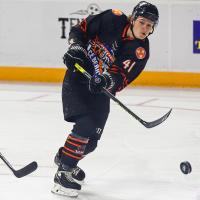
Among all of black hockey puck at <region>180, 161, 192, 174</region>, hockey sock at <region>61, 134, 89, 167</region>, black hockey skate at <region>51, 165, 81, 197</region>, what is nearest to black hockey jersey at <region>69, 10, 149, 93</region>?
hockey sock at <region>61, 134, 89, 167</region>

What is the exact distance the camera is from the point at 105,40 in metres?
3.18

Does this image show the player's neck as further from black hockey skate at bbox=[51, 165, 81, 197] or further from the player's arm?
black hockey skate at bbox=[51, 165, 81, 197]

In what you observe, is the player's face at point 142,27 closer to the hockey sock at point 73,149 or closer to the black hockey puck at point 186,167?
the hockey sock at point 73,149

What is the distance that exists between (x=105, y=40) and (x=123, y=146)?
1.14m

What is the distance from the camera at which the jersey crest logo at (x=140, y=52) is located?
10.2 ft

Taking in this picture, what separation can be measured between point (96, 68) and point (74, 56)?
0.48 feet

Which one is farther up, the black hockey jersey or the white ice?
the black hockey jersey

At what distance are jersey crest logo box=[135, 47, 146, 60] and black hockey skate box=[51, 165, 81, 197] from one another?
1.92 feet

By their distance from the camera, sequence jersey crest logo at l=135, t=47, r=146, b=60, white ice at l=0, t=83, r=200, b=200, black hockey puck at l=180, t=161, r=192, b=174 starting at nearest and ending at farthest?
jersey crest logo at l=135, t=47, r=146, b=60 → white ice at l=0, t=83, r=200, b=200 → black hockey puck at l=180, t=161, r=192, b=174

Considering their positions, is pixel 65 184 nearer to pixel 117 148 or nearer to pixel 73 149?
pixel 73 149

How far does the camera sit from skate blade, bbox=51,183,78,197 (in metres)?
3.10

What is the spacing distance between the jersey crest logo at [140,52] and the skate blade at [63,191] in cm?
66

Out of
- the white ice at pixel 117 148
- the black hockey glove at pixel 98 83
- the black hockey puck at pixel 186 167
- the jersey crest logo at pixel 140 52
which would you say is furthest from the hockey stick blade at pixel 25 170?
the black hockey puck at pixel 186 167

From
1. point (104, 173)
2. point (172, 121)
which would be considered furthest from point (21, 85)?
point (104, 173)
